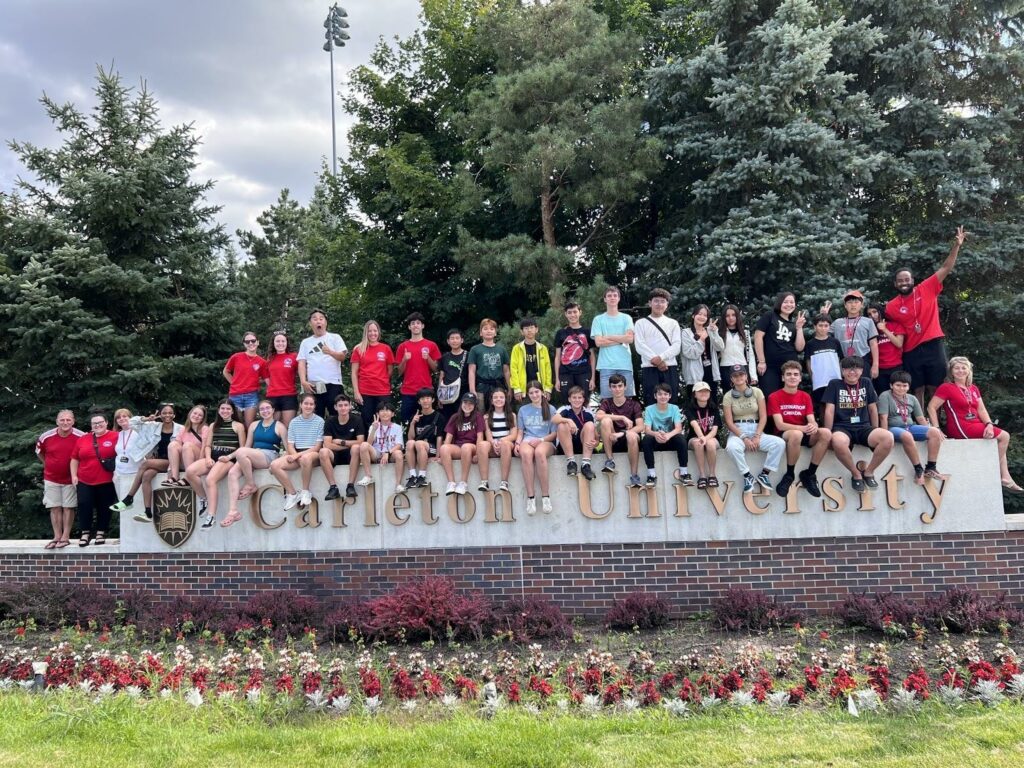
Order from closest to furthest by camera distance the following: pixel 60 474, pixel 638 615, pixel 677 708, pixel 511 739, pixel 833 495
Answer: pixel 511 739, pixel 677 708, pixel 638 615, pixel 833 495, pixel 60 474

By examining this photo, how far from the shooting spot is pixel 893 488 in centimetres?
796

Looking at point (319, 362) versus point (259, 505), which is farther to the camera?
point (319, 362)

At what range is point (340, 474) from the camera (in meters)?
8.77

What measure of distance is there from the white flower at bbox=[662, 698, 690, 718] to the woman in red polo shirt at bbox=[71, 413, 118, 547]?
7101 mm

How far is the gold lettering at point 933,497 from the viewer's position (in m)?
7.89

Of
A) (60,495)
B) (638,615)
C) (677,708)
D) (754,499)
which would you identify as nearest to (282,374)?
(60,495)

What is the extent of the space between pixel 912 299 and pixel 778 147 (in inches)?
171

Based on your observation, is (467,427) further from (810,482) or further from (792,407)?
(810,482)

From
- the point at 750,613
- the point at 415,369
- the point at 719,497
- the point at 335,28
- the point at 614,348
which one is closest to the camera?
→ the point at 750,613

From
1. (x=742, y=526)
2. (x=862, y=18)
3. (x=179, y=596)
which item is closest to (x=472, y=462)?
(x=742, y=526)

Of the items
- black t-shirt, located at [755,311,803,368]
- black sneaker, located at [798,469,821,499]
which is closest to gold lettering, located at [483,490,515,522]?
black sneaker, located at [798,469,821,499]

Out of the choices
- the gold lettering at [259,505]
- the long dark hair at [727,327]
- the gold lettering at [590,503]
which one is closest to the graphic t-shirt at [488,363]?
the gold lettering at [590,503]

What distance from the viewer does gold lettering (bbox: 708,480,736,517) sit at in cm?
812

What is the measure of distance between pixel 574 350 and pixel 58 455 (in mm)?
6260
